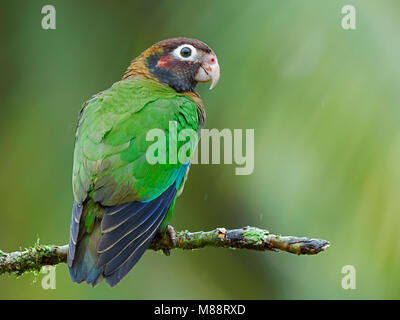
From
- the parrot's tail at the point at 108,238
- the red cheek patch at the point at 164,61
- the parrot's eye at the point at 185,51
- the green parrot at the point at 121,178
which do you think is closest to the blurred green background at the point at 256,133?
the parrot's eye at the point at 185,51

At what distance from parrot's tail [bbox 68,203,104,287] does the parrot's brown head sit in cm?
171

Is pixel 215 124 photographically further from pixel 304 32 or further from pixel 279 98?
pixel 304 32

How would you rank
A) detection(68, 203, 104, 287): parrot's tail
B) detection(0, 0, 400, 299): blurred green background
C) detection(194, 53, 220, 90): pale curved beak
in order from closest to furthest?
detection(68, 203, 104, 287): parrot's tail → detection(0, 0, 400, 299): blurred green background → detection(194, 53, 220, 90): pale curved beak

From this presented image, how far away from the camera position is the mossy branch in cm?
359

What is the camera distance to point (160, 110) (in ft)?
14.6

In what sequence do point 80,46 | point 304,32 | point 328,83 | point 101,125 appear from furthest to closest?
point 80,46, point 304,32, point 328,83, point 101,125

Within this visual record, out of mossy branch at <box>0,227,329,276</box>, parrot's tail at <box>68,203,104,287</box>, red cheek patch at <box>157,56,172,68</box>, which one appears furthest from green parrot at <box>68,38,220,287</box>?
red cheek patch at <box>157,56,172,68</box>

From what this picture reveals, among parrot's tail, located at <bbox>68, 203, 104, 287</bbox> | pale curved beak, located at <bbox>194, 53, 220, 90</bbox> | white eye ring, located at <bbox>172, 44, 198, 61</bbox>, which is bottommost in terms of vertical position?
parrot's tail, located at <bbox>68, 203, 104, 287</bbox>

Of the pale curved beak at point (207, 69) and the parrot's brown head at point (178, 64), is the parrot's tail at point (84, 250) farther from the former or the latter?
the pale curved beak at point (207, 69)

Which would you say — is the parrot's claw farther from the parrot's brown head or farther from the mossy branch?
the parrot's brown head

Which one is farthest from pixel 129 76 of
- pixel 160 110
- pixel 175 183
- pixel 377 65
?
pixel 377 65

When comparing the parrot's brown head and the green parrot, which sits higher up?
the parrot's brown head

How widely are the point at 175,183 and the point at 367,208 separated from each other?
1755 mm

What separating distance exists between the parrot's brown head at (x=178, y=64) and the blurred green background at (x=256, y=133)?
593 millimetres
